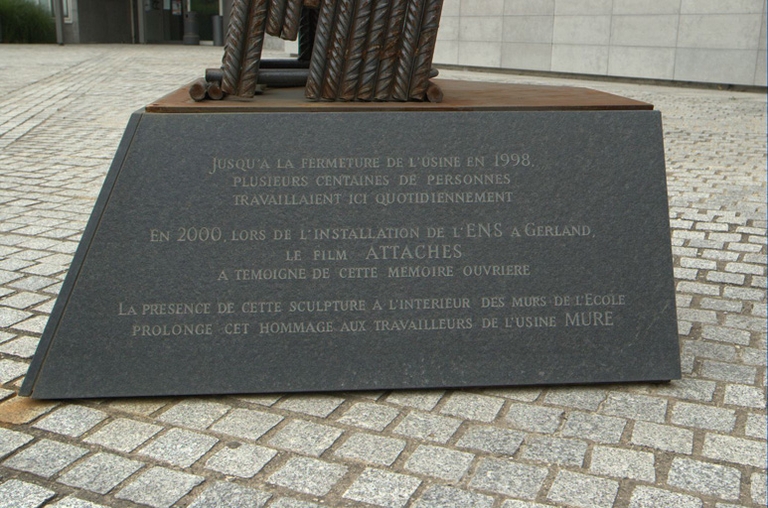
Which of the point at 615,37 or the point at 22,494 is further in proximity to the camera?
the point at 615,37

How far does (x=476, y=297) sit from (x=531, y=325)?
0.25 meters

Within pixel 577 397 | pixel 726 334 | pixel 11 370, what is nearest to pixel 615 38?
pixel 726 334

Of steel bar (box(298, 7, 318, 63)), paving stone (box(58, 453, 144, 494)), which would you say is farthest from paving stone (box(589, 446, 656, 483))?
steel bar (box(298, 7, 318, 63))

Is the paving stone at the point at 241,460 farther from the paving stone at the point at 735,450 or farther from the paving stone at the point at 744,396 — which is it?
the paving stone at the point at 744,396

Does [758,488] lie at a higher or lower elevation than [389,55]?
lower

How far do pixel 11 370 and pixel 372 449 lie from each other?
1.68m

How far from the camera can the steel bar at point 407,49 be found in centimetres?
356

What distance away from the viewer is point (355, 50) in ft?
11.7

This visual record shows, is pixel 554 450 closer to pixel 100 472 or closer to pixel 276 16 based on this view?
pixel 100 472

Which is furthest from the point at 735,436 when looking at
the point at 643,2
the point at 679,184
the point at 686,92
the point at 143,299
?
the point at 643,2

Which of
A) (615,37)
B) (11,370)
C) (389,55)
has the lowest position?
(11,370)

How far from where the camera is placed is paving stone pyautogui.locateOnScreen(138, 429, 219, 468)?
112 inches

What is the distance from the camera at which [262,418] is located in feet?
10.4

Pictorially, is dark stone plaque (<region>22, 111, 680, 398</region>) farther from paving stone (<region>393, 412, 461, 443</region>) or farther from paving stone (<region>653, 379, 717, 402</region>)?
paving stone (<region>393, 412, 461, 443</region>)
